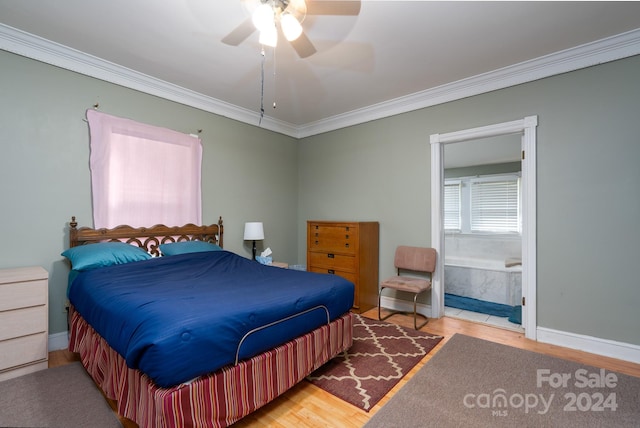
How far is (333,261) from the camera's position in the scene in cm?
380

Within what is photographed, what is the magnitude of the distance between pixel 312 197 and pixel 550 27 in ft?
11.0

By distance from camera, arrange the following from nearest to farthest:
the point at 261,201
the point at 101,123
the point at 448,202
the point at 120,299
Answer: the point at 120,299, the point at 101,123, the point at 261,201, the point at 448,202

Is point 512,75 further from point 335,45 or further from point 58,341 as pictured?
point 58,341

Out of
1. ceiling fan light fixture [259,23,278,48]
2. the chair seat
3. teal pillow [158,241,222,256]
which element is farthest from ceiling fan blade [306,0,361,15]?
the chair seat

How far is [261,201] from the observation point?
4312 millimetres

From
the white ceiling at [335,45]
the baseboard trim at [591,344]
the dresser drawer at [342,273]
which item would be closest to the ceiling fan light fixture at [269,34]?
the white ceiling at [335,45]

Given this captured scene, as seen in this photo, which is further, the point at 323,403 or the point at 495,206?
the point at 495,206

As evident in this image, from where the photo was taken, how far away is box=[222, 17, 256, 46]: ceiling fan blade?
1.95 metres

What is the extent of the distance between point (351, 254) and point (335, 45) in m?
2.29

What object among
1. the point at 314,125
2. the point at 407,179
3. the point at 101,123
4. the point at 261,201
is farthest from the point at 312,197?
the point at 101,123

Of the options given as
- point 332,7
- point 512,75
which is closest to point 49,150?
point 332,7

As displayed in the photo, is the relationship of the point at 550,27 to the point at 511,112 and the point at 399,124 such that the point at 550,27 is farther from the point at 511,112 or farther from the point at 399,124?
the point at 399,124

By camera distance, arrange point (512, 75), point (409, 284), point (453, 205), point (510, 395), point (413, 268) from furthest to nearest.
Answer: point (453, 205)
point (413, 268)
point (409, 284)
point (512, 75)
point (510, 395)

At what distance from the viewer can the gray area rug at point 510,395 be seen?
169 centimetres
